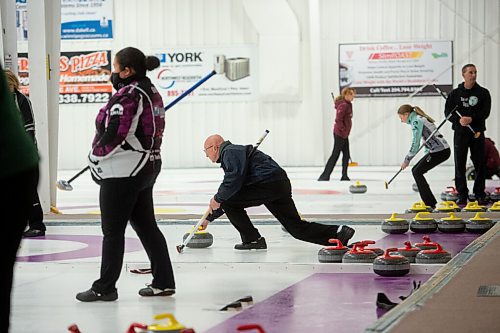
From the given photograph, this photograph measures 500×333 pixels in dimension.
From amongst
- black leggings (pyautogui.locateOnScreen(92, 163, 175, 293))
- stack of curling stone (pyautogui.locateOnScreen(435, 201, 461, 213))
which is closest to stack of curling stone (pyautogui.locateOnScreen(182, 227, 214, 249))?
black leggings (pyautogui.locateOnScreen(92, 163, 175, 293))

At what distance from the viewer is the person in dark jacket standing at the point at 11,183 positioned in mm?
2717

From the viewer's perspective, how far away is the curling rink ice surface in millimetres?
5230

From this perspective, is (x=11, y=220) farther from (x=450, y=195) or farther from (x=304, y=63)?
(x=304, y=63)

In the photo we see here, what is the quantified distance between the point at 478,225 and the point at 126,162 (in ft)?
15.0

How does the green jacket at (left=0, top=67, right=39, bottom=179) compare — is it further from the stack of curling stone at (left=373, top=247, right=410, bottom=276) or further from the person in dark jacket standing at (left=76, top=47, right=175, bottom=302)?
the stack of curling stone at (left=373, top=247, right=410, bottom=276)

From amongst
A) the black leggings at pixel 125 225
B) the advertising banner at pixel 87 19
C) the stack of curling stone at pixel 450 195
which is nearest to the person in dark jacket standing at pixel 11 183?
the black leggings at pixel 125 225

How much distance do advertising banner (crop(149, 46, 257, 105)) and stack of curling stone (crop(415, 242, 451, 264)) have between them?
17974mm

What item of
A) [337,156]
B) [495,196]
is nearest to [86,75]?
[337,156]

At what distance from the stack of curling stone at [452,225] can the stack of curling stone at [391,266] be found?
2.76 m

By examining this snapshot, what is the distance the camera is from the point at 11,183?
273cm

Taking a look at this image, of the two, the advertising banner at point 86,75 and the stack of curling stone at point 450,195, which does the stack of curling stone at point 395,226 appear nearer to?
the stack of curling stone at point 450,195

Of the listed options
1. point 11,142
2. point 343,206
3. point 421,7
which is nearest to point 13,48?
point 343,206

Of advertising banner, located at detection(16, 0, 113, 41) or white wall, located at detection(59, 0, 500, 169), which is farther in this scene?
advertising banner, located at detection(16, 0, 113, 41)

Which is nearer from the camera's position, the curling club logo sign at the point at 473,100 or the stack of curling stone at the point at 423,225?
the stack of curling stone at the point at 423,225
